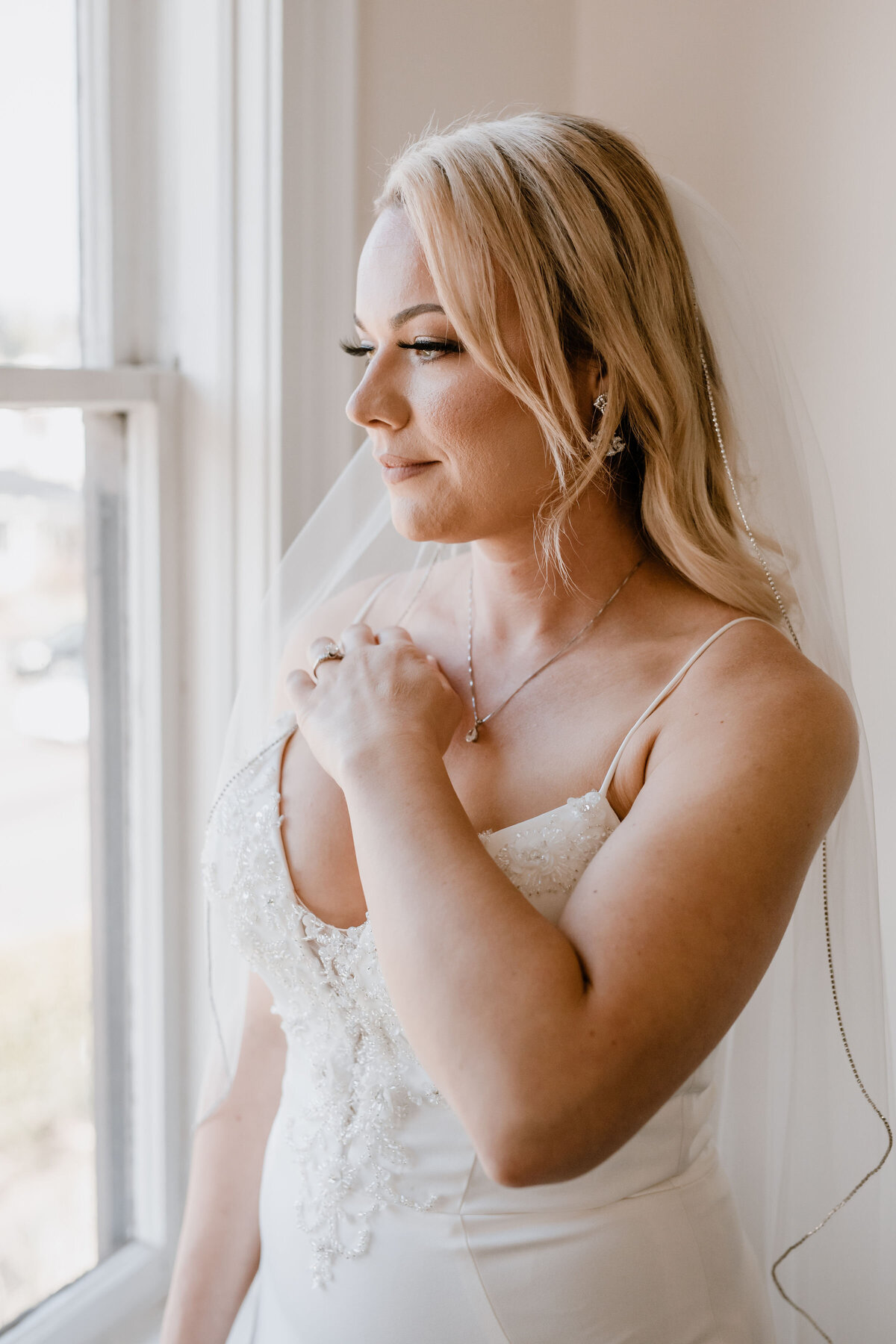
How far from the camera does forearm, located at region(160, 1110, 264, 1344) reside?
4.08 ft

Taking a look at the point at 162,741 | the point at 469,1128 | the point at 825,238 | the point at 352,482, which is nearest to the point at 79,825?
the point at 162,741

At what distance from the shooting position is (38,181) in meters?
1.33

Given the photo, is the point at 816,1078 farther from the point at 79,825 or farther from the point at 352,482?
the point at 79,825

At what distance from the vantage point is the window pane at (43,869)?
1.38 meters

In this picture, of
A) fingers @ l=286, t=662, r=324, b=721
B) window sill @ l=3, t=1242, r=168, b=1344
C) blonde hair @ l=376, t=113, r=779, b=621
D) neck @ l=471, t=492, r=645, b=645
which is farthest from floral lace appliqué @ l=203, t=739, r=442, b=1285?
window sill @ l=3, t=1242, r=168, b=1344

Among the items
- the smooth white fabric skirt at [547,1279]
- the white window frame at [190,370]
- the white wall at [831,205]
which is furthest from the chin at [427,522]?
the white wall at [831,205]

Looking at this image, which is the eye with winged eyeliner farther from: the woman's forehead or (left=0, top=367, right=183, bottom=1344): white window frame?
(left=0, top=367, right=183, bottom=1344): white window frame

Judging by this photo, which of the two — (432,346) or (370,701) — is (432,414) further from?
(370,701)

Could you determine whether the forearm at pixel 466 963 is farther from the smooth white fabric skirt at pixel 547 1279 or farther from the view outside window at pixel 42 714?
the view outside window at pixel 42 714

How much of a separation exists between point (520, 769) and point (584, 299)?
0.45 metres

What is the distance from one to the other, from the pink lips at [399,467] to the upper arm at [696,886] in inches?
14.4

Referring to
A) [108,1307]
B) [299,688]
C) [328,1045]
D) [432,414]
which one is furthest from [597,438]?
[108,1307]

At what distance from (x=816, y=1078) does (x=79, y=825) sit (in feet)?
3.17

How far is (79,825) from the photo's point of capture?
151 cm
